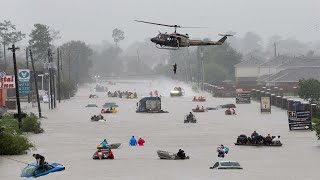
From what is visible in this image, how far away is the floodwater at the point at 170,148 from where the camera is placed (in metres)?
53.7

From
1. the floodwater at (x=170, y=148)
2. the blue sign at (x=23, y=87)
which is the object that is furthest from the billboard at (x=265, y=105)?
the blue sign at (x=23, y=87)

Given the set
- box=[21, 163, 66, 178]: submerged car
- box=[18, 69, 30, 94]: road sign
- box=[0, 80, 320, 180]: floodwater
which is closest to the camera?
box=[21, 163, 66, 178]: submerged car

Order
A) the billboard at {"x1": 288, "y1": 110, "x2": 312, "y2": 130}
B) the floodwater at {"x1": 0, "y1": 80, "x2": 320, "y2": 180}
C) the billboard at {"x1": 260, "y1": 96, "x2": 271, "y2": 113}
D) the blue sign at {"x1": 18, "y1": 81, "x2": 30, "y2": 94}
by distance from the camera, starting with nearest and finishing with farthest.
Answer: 1. the floodwater at {"x1": 0, "y1": 80, "x2": 320, "y2": 180}
2. the billboard at {"x1": 288, "y1": 110, "x2": 312, "y2": 130}
3. the blue sign at {"x1": 18, "y1": 81, "x2": 30, "y2": 94}
4. the billboard at {"x1": 260, "y1": 96, "x2": 271, "y2": 113}

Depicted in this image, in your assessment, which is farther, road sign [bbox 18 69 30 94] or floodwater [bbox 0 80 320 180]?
road sign [bbox 18 69 30 94]

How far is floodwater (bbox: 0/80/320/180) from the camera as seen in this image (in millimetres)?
53719

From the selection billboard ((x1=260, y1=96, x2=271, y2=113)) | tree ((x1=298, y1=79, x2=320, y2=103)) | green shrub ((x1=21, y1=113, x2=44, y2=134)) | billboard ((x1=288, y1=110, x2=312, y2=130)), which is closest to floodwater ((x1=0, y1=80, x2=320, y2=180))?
billboard ((x1=260, y1=96, x2=271, y2=113))

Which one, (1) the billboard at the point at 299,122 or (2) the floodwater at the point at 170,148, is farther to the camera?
(1) the billboard at the point at 299,122

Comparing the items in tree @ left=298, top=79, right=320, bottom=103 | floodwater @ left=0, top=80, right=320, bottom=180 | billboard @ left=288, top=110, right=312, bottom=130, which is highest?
tree @ left=298, top=79, right=320, bottom=103

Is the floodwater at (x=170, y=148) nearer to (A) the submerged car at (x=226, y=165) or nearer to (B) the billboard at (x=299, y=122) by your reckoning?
(A) the submerged car at (x=226, y=165)

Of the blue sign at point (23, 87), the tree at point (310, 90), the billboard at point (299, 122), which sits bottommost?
the billboard at point (299, 122)

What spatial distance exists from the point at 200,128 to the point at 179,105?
58529mm

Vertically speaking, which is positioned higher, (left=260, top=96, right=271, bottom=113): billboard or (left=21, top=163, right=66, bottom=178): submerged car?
→ (left=260, top=96, right=271, bottom=113): billboard

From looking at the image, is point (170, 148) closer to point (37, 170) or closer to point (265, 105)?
point (37, 170)

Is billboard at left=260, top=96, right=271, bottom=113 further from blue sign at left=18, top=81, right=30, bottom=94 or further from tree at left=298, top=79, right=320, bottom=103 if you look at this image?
blue sign at left=18, top=81, right=30, bottom=94
